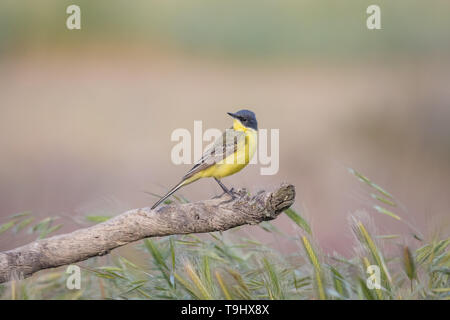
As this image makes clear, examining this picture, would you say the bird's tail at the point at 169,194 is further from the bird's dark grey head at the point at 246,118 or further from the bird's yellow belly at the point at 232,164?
the bird's dark grey head at the point at 246,118

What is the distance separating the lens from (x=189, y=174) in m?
1.44

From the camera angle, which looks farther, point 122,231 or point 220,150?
point 220,150

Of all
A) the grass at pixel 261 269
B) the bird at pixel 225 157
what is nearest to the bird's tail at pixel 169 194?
the bird at pixel 225 157

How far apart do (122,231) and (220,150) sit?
0.36 m

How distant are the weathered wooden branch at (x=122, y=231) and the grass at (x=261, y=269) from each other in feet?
0.19

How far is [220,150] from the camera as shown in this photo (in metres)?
1.55

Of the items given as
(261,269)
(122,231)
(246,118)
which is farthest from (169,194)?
(246,118)

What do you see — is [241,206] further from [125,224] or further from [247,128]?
[247,128]

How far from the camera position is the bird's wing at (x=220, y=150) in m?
1.49

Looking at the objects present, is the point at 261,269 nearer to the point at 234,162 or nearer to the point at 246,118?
the point at 234,162

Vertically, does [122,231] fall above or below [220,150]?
below

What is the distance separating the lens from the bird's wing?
149cm
